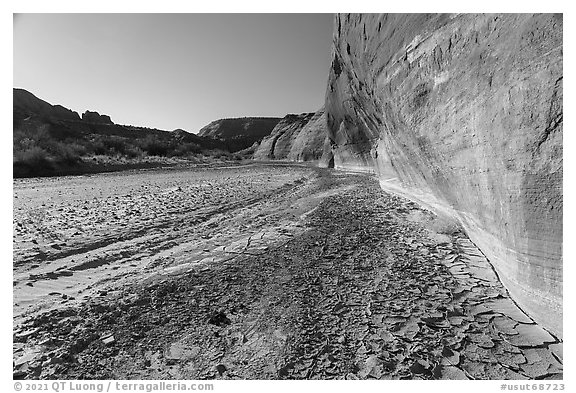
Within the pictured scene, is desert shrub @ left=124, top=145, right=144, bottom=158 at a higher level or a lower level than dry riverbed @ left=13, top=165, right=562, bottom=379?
higher

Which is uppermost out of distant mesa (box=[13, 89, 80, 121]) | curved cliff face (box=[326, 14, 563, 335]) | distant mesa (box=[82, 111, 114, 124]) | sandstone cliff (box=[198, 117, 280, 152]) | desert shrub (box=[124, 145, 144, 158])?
sandstone cliff (box=[198, 117, 280, 152])

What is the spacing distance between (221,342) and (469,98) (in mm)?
4130

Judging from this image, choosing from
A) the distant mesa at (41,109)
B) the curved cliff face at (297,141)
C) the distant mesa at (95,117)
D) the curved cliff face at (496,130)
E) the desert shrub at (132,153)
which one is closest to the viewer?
the curved cliff face at (496,130)

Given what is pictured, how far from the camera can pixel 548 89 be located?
8.13ft

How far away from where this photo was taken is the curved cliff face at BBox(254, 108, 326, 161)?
36.9m

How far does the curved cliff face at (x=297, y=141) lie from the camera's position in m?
36.9

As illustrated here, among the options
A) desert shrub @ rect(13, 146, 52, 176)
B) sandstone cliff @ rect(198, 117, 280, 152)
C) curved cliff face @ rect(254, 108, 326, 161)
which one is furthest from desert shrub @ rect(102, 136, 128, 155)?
sandstone cliff @ rect(198, 117, 280, 152)

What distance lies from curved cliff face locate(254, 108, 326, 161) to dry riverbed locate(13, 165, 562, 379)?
26645mm

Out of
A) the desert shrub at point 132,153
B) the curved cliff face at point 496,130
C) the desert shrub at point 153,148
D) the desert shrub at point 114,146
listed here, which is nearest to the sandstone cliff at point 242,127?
the desert shrub at point 153,148

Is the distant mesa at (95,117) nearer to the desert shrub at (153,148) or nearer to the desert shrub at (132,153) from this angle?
the desert shrub at (153,148)

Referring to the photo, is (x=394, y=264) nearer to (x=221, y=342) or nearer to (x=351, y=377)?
(x=351, y=377)

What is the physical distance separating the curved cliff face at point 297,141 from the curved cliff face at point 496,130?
24.8 meters

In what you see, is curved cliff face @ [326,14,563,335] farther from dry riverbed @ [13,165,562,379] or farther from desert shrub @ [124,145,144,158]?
desert shrub @ [124,145,144,158]

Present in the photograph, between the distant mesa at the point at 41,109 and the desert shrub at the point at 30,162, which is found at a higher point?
the distant mesa at the point at 41,109
